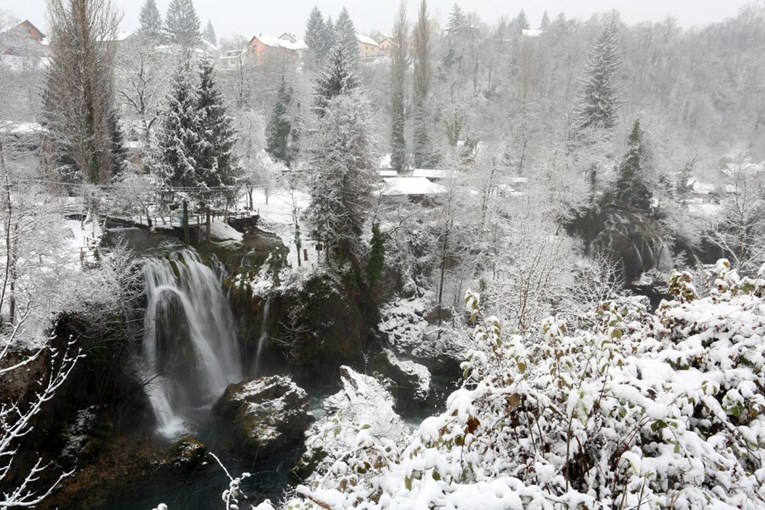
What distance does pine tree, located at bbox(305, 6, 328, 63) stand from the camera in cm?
5969

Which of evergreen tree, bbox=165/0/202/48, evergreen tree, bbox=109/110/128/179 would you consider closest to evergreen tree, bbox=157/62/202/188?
evergreen tree, bbox=109/110/128/179

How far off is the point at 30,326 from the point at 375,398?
36.5ft

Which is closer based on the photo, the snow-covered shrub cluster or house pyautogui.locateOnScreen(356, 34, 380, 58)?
the snow-covered shrub cluster

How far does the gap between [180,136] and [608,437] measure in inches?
866

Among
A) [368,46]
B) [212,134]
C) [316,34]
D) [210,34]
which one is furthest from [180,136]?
[210,34]

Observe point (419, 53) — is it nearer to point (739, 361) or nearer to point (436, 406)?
point (436, 406)

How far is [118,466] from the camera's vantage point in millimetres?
13328

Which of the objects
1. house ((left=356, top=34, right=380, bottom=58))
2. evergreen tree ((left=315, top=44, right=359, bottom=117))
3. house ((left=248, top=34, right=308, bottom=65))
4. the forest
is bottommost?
the forest

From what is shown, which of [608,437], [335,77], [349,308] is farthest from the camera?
[335,77]

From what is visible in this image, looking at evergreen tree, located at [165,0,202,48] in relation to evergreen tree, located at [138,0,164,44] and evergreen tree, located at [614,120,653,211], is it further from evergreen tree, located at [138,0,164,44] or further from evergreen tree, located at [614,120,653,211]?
evergreen tree, located at [614,120,653,211]

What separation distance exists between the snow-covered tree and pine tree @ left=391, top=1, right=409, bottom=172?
2128 cm

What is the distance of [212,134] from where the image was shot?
21.3 meters

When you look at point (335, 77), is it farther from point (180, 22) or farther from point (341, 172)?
point (180, 22)

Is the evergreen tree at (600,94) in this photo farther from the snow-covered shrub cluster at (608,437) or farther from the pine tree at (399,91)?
the snow-covered shrub cluster at (608,437)
